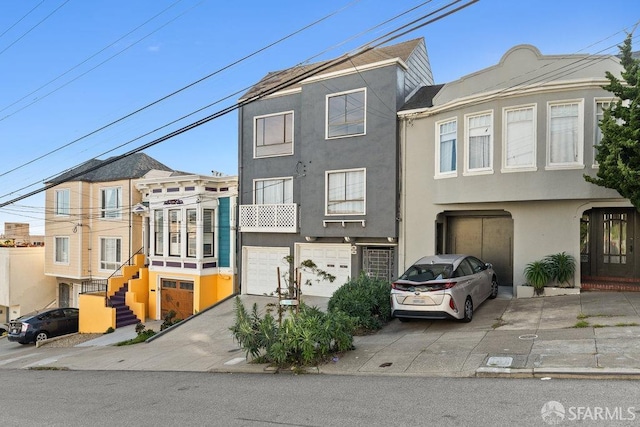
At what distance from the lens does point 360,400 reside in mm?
6531

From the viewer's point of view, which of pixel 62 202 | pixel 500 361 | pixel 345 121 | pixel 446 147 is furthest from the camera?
pixel 62 202

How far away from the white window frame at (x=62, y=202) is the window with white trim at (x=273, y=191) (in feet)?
45.2

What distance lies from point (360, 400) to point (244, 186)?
14578 mm

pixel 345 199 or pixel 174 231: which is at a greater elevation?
pixel 345 199

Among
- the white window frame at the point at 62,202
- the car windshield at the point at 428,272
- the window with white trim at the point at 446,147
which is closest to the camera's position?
the car windshield at the point at 428,272

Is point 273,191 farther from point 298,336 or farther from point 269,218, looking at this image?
point 298,336

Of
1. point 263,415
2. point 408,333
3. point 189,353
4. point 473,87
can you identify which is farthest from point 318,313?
point 473,87

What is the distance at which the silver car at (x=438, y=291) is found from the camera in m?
10.5

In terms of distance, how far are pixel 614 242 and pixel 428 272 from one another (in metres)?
6.73

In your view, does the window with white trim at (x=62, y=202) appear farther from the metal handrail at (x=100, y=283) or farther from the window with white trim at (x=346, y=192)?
the window with white trim at (x=346, y=192)

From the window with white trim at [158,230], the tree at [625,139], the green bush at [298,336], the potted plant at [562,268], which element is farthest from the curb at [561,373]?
the window with white trim at [158,230]

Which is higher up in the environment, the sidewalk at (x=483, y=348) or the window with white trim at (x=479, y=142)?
the window with white trim at (x=479, y=142)

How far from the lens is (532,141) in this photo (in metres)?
13.2

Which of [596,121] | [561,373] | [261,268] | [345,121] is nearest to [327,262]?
[261,268]
